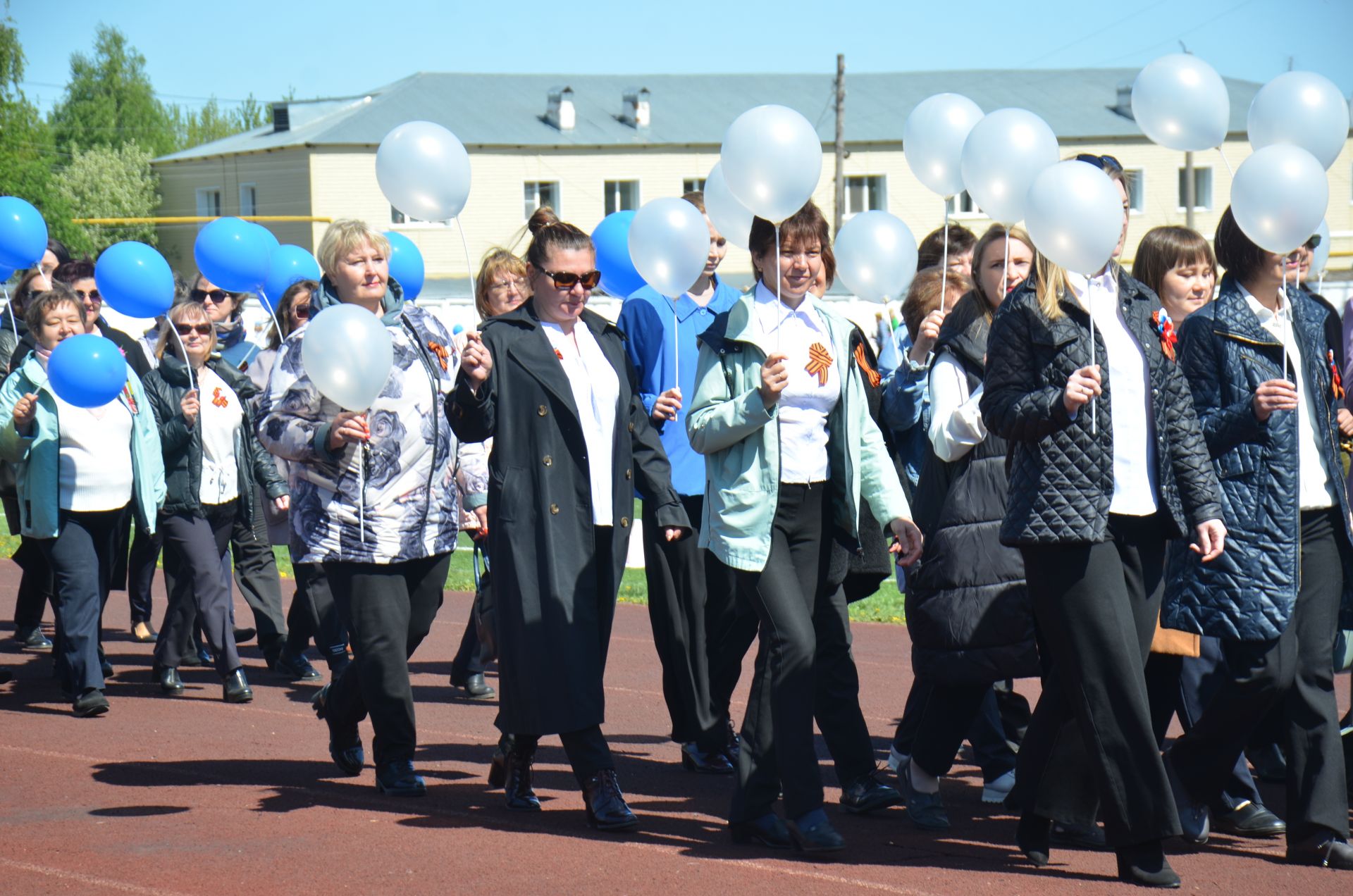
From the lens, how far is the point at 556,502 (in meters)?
5.77

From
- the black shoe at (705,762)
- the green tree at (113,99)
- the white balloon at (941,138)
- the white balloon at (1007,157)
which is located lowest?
the black shoe at (705,762)

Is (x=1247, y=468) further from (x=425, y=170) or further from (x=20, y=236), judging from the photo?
(x=20, y=236)

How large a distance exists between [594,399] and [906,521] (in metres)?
1.22

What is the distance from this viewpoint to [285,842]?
5.48 metres

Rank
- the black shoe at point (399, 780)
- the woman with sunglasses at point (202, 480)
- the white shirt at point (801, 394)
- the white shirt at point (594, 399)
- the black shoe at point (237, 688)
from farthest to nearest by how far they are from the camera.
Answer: the woman with sunglasses at point (202, 480)
the black shoe at point (237, 688)
the black shoe at point (399, 780)
the white shirt at point (594, 399)
the white shirt at point (801, 394)

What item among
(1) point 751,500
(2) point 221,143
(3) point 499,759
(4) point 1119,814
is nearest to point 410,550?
(3) point 499,759

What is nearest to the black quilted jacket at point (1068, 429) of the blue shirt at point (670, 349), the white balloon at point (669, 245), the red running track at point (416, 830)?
the red running track at point (416, 830)

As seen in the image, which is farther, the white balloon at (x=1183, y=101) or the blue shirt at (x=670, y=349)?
the blue shirt at (x=670, y=349)

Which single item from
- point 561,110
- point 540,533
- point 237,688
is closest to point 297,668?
point 237,688

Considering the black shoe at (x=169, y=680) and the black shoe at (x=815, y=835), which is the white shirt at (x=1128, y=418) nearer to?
the black shoe at (x=815, y=835)

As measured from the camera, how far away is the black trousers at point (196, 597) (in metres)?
8.57

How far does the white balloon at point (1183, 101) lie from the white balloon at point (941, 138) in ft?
4.19

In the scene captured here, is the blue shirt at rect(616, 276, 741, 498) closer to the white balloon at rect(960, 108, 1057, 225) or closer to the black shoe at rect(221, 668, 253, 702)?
the white balloon at rect(960, 108, 1057, 225)

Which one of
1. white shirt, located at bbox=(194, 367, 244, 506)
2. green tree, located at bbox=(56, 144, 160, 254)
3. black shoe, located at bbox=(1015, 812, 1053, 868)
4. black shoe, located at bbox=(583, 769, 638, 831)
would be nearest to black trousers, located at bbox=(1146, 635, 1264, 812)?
black shoe, located at bbox=(1015, 812, 1053, 868)
